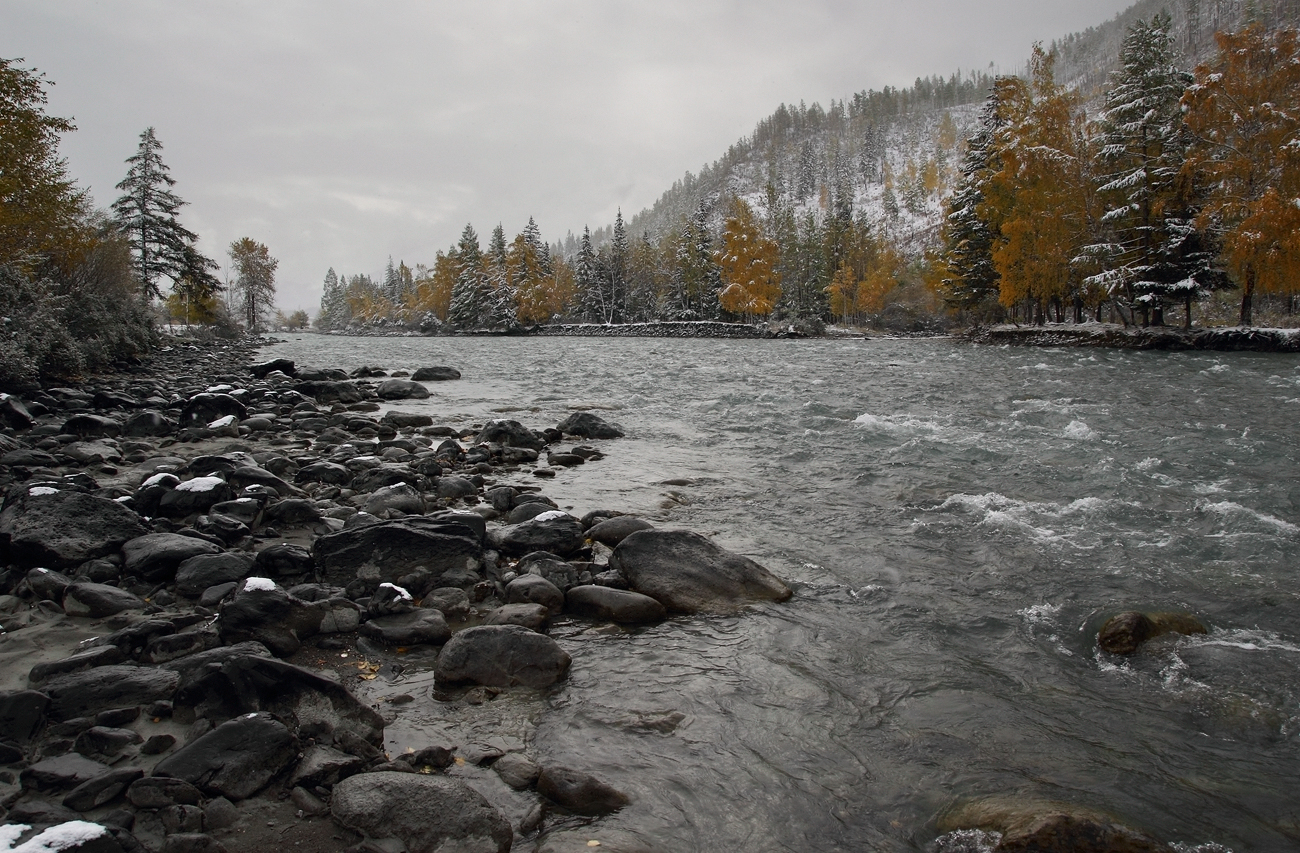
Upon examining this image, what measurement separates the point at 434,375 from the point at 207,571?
776 inches

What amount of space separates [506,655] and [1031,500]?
648 centimetres

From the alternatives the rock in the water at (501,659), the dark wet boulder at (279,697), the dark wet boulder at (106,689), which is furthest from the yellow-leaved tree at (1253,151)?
the dark wet boulder at (106,689)

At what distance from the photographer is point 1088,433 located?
1112 centimetres

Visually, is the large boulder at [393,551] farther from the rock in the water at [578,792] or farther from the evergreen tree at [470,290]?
the evergreen tree at [470,290]

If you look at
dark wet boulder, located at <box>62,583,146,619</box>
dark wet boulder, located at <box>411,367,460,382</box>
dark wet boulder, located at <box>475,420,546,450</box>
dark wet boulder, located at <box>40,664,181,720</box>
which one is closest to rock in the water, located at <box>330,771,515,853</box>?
dark wet boulder, located at <box>40,664,181,720</box>

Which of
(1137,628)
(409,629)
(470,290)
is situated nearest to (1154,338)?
(1137,628)

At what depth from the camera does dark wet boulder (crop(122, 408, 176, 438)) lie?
10742 mm

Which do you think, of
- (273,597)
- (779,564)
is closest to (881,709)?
(779,564)

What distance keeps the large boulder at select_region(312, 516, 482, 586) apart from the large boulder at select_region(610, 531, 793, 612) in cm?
136

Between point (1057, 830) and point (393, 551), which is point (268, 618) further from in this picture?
point (1057, 830)

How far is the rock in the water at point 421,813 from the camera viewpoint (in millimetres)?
2688

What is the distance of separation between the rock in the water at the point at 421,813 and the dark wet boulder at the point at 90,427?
10364 mm

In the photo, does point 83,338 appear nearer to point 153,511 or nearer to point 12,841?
point 153,511

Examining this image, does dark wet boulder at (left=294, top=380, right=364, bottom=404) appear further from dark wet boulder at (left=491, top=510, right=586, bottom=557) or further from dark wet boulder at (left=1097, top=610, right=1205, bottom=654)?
dark wet boulder at (left=1097, top=610, right=1205, bottom=654)
